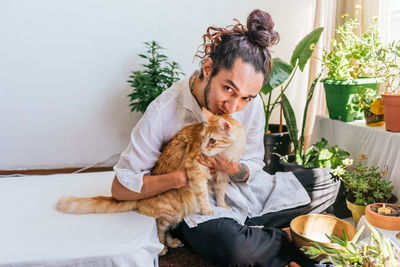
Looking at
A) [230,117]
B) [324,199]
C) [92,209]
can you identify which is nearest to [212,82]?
[230,117]

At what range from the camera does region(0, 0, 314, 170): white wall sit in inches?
94.0

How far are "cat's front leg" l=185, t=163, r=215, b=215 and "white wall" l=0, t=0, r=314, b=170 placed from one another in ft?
5.47

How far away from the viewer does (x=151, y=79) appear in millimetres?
2314

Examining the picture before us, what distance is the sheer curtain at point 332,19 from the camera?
1849 mm

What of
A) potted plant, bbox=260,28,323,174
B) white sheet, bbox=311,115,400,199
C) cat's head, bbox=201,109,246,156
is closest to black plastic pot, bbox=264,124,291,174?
potted plant, bbox=260,28,323,174

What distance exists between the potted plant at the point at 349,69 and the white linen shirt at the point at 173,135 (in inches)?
26.6

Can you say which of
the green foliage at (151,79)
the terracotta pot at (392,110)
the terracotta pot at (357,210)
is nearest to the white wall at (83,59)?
the green foliage at (151,79)

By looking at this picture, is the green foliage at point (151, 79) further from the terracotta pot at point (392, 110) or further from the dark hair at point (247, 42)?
the terracotta pot at point (392, 110)

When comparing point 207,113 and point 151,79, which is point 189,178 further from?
point 151,79

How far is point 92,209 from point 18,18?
1952mm

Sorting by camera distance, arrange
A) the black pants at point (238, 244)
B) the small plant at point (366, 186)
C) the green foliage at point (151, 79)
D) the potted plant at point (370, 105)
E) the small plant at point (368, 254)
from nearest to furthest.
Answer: the small plant at point (368, 254) < the black pants at point (238, 244) < the small plant at point (366, 186) < the potted plant at point (370, 105) < the green foliage at point (151, 79)

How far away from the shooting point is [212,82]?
1030 millimetres

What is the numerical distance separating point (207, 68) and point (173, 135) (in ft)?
0.91

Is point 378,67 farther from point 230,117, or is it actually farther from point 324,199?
point 230,117
